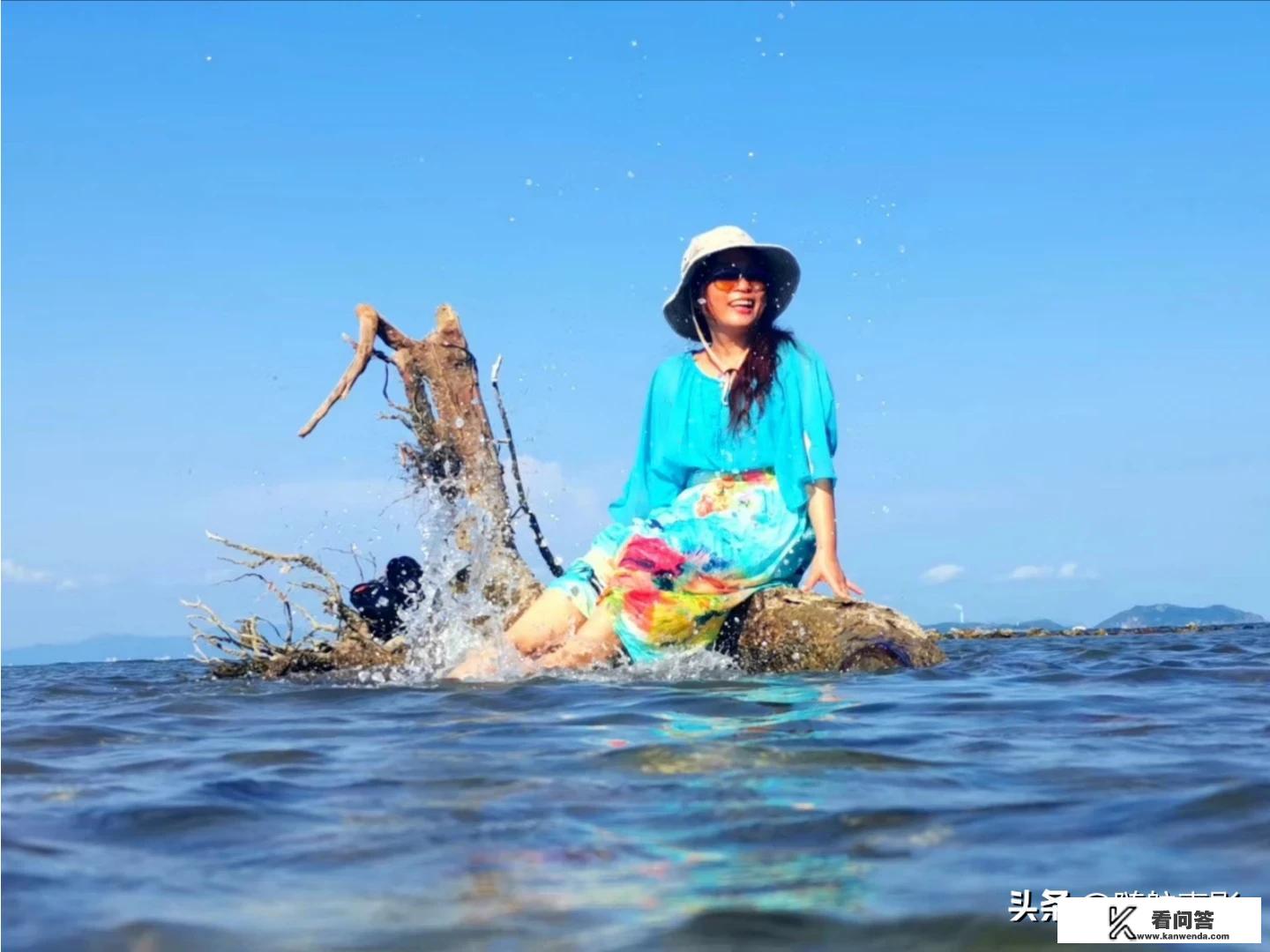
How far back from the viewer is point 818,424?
744 cm

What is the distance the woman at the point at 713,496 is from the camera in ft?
23.9

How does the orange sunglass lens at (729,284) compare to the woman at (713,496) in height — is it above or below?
above

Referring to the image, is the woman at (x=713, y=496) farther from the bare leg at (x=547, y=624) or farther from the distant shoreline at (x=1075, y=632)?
the distant shoreline at (x=1075, y=632)

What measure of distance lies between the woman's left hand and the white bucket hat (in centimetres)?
168

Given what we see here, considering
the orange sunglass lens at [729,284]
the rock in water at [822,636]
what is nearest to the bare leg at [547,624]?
the rock in water at [822,636]

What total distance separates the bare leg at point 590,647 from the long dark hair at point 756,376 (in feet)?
4.52

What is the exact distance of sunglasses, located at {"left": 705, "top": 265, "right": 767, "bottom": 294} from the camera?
7.77 m

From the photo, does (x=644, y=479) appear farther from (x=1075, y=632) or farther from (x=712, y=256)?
(x=1075, y=632)

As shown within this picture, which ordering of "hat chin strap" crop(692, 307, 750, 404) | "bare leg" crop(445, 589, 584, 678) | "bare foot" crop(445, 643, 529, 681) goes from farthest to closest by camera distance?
"hat chin strap" crop(692, 307, 750, 404), "bare leg" crop(445, 589, 584, 678), "bare foot" crop(445, 643, 529, 681)

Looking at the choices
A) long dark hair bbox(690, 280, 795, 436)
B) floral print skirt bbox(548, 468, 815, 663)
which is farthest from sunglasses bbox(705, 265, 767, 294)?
floral print skirt bbox(548, 468, 815, 663)

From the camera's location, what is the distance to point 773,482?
7609 mm

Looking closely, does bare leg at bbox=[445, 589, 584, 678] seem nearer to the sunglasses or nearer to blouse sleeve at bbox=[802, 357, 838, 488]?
blouse sleeve at bbox=[802, 357, 838, 488]

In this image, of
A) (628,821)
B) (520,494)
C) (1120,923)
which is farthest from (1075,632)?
(1120,923)

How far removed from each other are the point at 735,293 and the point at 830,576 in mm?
1826
